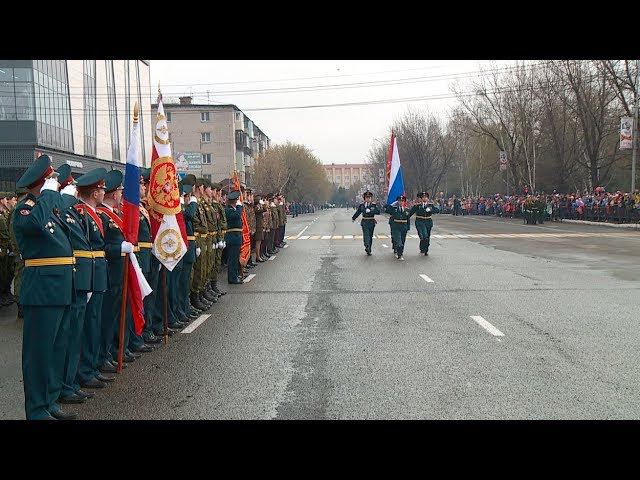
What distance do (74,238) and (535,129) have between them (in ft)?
182

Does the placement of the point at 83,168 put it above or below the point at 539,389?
above

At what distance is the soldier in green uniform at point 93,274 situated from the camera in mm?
6336

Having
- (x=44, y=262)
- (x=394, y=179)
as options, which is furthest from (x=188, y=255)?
(x=394, y=179)

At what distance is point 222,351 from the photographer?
773 centimetres

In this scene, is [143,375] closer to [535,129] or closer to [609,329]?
[609,329]

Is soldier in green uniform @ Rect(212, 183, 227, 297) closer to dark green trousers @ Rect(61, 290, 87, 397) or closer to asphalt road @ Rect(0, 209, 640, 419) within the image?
asphalt road @ Rect(0, 209, 640, 419)

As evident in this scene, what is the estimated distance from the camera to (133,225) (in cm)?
711

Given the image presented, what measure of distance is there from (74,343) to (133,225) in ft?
5.28

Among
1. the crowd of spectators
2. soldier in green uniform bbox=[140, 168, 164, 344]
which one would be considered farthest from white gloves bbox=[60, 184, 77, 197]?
the crowd of spectators

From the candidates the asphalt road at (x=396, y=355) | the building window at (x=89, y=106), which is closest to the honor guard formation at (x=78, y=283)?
the asphalt road at (x=396, y=355)

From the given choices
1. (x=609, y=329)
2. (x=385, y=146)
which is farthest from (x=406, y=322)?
(x=385, y=146)

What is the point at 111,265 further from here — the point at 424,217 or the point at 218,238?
the point at 424,217

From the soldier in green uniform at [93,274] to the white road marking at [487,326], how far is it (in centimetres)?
482

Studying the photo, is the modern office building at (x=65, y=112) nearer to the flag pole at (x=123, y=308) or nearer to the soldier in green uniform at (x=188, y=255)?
the soldier in green uniform at (x=188, y=255)
